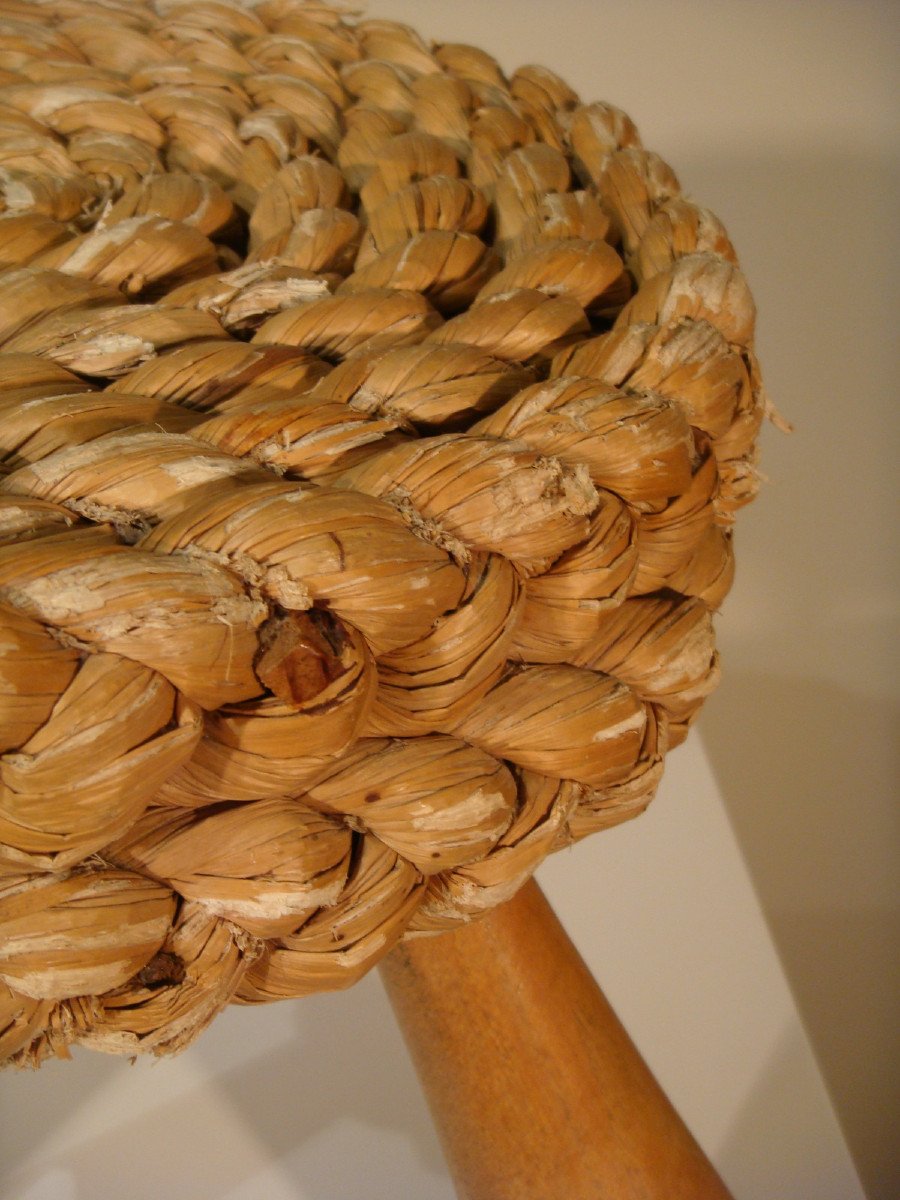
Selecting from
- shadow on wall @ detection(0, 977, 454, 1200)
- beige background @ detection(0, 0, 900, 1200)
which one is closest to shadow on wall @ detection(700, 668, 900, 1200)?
beige background @ detection(0, 0, 900, 1200)

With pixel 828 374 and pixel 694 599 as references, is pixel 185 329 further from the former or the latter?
pixel 828 374

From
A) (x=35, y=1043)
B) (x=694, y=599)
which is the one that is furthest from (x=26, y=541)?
(x=694, y=599)

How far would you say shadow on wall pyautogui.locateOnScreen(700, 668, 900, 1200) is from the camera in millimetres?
905

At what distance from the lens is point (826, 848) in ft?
3.06

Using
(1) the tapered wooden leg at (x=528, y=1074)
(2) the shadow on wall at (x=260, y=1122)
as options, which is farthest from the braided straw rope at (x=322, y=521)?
(2) the shadow on wall at (x=260, y=1122)

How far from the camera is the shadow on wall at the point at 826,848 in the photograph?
90 cm

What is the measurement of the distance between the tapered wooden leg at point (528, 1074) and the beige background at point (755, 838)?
363mm

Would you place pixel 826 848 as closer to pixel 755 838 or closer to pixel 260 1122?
pixel 755 838

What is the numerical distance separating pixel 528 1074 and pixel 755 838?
0.52m

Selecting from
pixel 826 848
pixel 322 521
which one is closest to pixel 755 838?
pixel 826 848

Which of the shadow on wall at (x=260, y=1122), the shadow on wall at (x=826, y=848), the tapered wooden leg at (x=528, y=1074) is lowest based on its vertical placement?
the shadow on wall at (x=260, y=1122)

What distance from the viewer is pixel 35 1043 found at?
1.03 feet

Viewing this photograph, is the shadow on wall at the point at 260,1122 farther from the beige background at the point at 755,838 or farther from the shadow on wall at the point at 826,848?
the shadow on wall at the point at 826,848

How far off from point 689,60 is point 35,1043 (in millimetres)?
981
